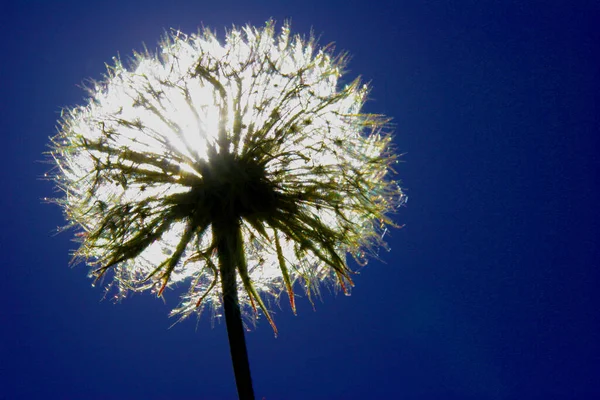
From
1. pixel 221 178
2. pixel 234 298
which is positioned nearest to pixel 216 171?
pixel 221 178

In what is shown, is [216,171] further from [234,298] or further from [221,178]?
[234,298]

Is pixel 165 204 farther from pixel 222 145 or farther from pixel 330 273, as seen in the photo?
pixel 330 273
